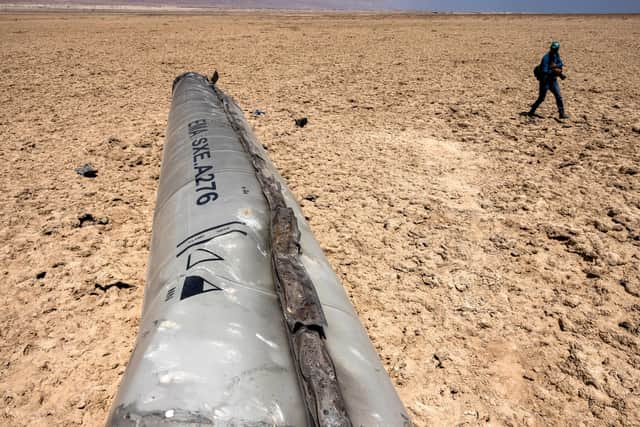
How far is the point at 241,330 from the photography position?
73.2 inches

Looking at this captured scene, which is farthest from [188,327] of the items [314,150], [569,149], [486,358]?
[569,149]

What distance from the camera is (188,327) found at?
1849 millimetres

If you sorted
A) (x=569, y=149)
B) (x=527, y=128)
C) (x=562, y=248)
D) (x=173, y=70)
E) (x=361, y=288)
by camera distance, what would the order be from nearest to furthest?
(x=361, y=288)
(x=562, y=248)
(x=569, y=149)
(x=527, y=128)
(x=173, y=70)

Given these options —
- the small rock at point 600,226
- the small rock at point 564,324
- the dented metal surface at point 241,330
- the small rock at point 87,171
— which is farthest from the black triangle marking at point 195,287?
the small rock at point 600,226

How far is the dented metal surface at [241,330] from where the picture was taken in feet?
5.10

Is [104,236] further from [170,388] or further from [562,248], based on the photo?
[562,248]

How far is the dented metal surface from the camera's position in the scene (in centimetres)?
155

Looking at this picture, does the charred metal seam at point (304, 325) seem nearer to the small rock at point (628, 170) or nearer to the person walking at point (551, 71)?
the small rock at point (628, 170)

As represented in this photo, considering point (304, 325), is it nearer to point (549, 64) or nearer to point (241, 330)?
point (241, 330)

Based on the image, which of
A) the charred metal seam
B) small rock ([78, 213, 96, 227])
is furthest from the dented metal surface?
small rock ([78, 213, 96, 227])

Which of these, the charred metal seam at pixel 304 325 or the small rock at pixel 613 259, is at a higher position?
the charred metal seam at pixel 304 325

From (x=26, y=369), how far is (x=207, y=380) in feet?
6.94

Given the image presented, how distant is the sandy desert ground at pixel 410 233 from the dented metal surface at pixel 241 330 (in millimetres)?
938

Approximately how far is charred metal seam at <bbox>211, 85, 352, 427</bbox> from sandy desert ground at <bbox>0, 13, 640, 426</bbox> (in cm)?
123
